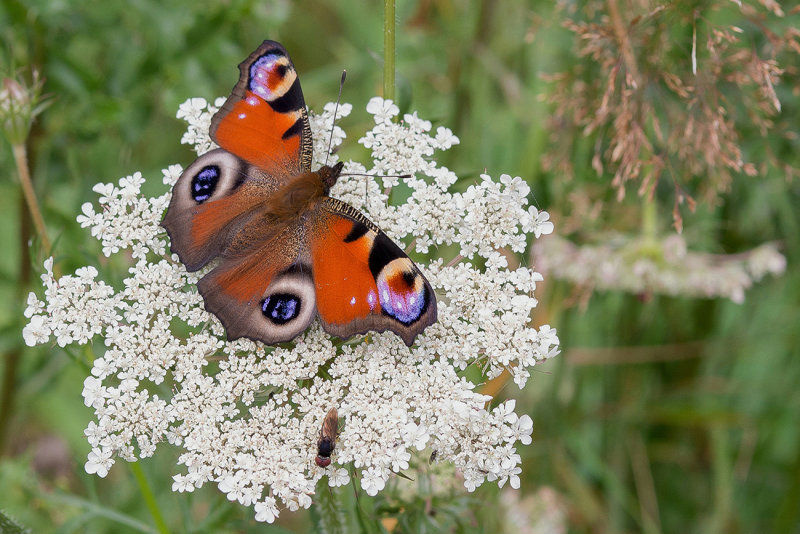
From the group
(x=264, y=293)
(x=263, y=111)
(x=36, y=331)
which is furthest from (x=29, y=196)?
(x=264, y=293)

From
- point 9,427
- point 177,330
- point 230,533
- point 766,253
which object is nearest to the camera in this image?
point 230,533

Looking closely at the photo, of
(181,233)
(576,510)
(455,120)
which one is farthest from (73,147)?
(576,510)

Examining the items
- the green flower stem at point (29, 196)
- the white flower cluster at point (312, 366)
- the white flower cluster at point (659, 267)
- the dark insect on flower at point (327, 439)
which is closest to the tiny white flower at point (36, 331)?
the white flower cluster at point (312, 366)

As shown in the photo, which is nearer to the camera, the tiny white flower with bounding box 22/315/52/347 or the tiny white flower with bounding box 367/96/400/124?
the tiny white flower with bounding box 22/315/52/347

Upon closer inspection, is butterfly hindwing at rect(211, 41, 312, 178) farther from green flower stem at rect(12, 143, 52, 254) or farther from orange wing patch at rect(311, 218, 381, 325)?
green flower stem at rect(12, 143, 52, 254)

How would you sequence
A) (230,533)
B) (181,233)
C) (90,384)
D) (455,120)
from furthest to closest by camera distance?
(455,120)
(230,533)
(181,233)
(90,384)

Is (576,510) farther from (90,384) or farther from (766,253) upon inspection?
(90,384)

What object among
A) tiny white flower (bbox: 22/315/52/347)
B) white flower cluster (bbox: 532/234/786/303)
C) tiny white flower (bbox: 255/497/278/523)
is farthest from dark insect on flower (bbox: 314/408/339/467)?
white flower cluster (bbox: 532/234/786/303)
